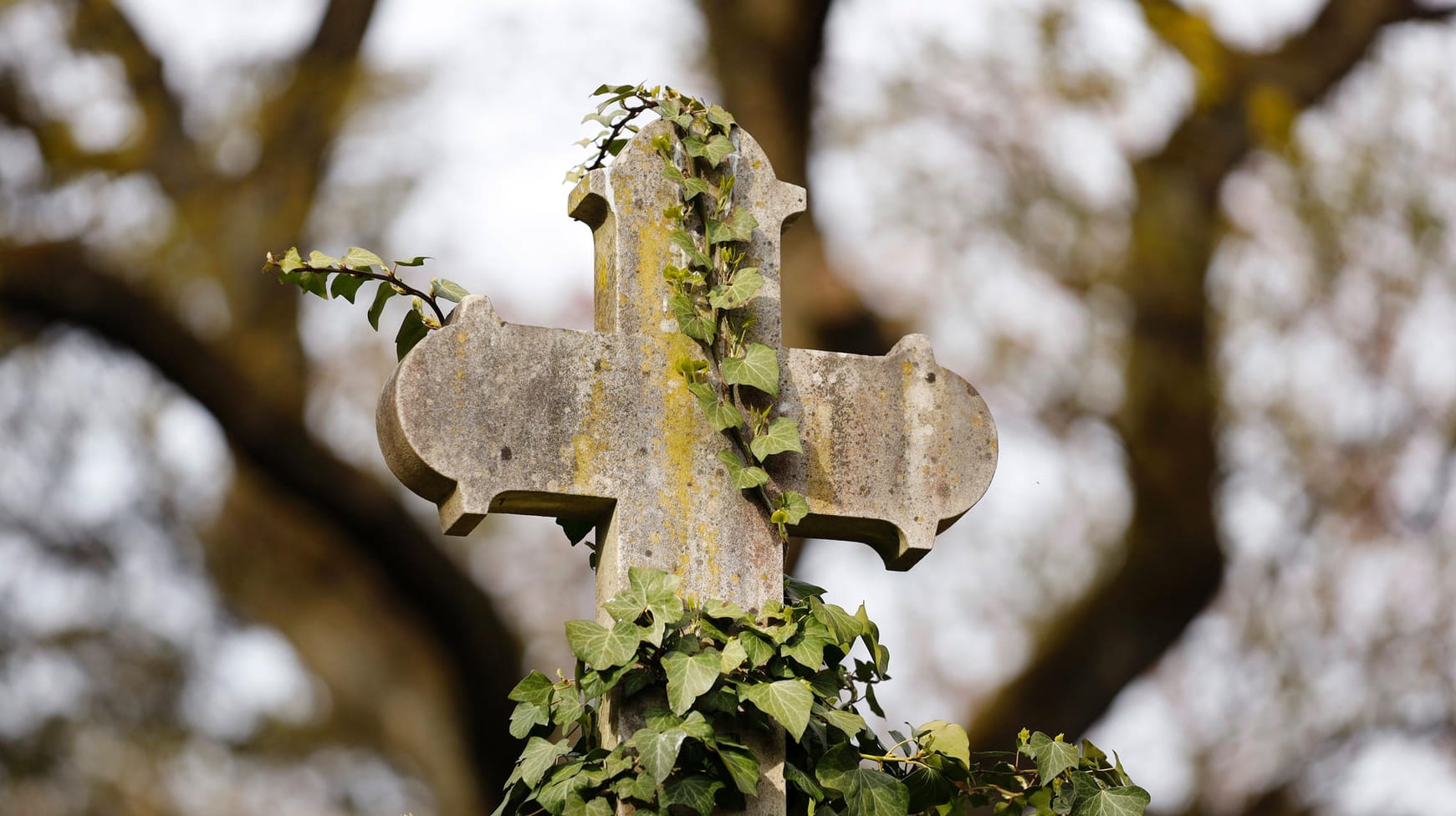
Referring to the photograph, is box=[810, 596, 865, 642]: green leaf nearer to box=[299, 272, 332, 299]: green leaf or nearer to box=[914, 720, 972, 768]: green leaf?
box=[914, 720, 972, 768]: green leaf

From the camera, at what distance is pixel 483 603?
7.92 meters

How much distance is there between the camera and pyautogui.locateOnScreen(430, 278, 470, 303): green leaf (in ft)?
9.41

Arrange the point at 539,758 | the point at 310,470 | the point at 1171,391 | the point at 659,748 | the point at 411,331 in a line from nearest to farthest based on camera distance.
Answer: the point at 659,748, the point at 539,758, the point at 411,331, the point at 310,470, the point at 1171,391

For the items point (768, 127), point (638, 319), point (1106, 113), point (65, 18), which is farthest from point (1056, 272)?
point (638, 319)

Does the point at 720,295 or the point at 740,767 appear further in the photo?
the point at 720,295

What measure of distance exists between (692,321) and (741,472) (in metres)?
0.25

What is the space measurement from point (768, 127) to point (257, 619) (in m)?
3.20

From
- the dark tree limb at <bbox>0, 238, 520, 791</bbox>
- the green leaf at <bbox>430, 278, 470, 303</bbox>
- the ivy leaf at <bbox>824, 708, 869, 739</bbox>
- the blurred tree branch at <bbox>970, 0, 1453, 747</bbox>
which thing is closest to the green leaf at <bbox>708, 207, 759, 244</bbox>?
the green leaf at <bbox>430, 278, 470, 303</bbox>

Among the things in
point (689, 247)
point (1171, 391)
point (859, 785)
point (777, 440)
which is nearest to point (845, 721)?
point (859, 785)

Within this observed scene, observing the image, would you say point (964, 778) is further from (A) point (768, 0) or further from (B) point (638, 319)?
(A) point (768, 0)

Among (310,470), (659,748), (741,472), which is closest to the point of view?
(659,748)

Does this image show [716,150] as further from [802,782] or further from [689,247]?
[802,782]

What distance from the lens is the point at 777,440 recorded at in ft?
9.16

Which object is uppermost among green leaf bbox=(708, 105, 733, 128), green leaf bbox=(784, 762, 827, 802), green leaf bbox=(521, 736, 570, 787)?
green leaf bbox=(708, 105, 733, 128)
